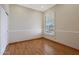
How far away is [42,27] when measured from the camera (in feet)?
6.15

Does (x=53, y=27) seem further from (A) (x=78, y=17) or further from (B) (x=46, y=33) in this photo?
(A) (x=78, y=17)

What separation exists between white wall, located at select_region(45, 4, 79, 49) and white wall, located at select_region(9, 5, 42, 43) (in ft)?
1.06

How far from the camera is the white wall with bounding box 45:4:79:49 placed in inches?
85.5

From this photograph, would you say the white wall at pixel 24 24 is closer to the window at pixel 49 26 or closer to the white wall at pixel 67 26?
the window at pixel 49 26

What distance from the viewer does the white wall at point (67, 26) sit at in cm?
217

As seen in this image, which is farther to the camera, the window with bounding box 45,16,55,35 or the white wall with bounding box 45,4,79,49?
the white wall with bounding box 45,4,79,49

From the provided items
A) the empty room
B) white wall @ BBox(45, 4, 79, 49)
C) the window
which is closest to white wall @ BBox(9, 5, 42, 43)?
the empty room

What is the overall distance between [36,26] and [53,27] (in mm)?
304

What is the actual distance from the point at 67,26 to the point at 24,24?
947 millimetres

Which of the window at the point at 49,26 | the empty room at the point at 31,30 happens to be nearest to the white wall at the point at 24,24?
the empty room at the point at 31,30

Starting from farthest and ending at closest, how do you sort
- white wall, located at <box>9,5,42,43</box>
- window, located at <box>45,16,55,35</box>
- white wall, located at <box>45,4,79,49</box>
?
1. white wall, located at <box>45,4,79,49</box>
2. window, located at <box>45,16,55,35</box>
3. white wall, located at <box>9,5,42,43</box>

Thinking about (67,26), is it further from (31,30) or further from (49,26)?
(31,30)

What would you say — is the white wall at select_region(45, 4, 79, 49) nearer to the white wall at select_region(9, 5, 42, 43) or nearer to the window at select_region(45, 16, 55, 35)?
the window at select_region(45, 16, 55, 35)

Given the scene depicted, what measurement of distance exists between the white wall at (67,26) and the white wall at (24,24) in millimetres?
322
